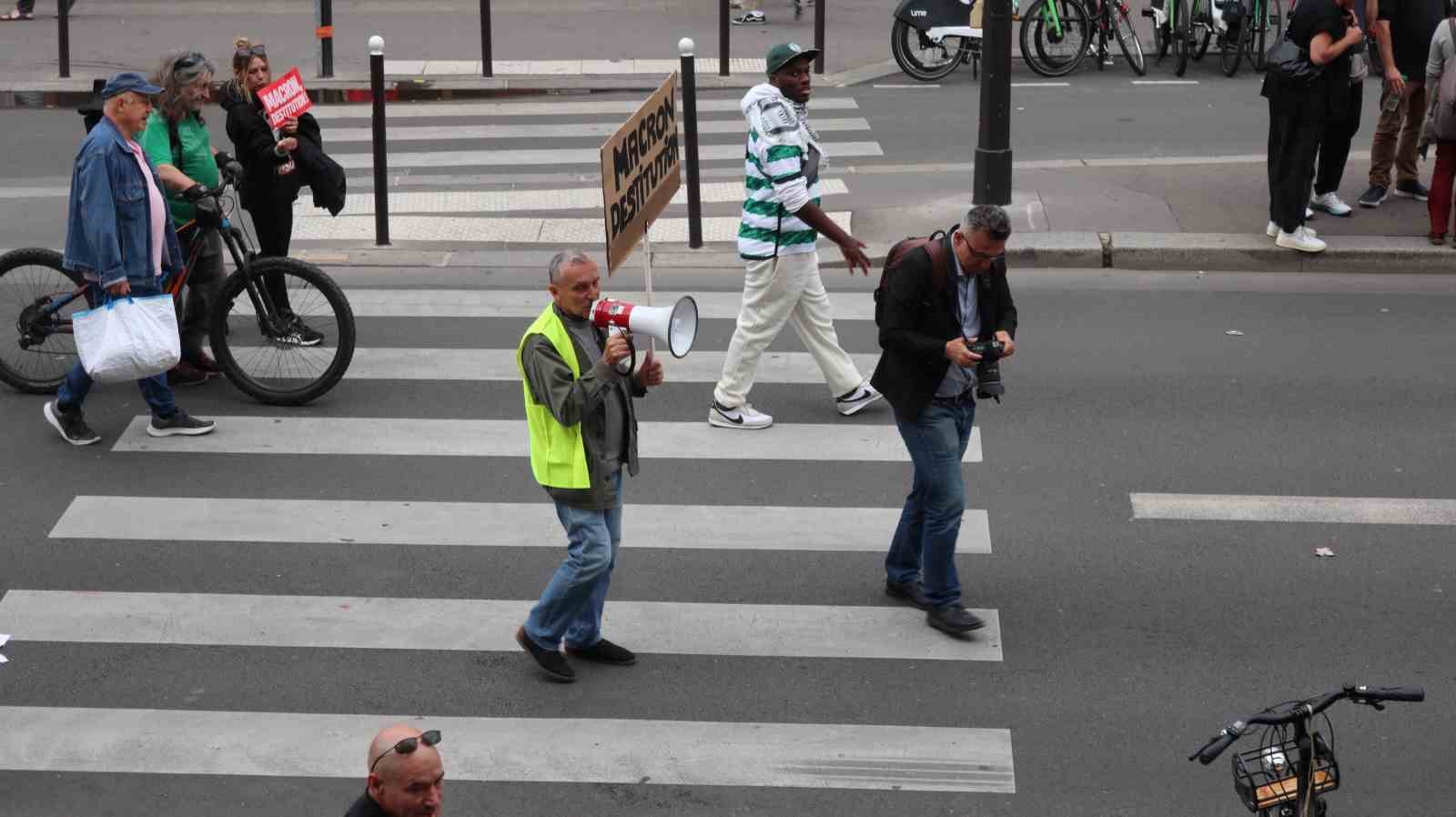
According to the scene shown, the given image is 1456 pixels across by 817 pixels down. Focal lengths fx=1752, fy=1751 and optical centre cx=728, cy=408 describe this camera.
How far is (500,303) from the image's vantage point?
11.4 m

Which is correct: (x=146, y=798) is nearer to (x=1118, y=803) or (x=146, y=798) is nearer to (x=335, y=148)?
(x=1118, y=803)

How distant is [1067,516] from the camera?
799 cm

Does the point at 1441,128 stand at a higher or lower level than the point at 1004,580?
higher

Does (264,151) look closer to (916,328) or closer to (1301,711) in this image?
(916,328)

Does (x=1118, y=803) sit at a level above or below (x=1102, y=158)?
below

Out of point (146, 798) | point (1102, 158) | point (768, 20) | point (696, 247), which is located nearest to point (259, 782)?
point (146, 798)

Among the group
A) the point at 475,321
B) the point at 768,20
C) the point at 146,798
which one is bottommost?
the point at 146,798

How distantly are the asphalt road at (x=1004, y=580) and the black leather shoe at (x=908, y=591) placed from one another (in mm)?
97

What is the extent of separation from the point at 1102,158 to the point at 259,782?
11245 millimetres

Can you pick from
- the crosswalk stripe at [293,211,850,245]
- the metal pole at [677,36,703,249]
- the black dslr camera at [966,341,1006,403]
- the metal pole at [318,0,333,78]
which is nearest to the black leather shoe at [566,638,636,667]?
the black dslr camera at [966,341,1006,403]

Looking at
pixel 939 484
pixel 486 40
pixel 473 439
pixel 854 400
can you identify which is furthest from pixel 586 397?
pixel 486 40

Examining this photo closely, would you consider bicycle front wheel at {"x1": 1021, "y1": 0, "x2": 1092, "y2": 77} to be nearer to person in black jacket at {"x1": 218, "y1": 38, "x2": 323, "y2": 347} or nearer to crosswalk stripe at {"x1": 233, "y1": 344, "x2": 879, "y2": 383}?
crosswalk stripe at {"x1": 233, "y1": 344, "x2": 879, "y2": 383}

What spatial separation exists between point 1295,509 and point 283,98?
5702mm

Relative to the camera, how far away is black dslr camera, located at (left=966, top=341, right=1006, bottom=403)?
6703 mm
